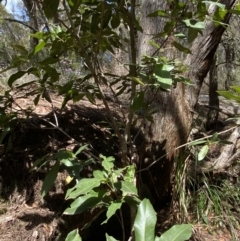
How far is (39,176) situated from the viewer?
2326 millimetres

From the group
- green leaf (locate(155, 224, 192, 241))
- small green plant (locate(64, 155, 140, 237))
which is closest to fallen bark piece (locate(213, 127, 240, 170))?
small green plant (locate(64, 155, 140, 237))

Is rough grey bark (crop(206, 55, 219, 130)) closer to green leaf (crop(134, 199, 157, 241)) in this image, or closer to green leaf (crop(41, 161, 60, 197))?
green leaf (crop(41, 161, 60, 197))

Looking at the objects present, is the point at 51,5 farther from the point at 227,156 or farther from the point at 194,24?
the point at 227,156

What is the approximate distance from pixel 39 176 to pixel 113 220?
663mm

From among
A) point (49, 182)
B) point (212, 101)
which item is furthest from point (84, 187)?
point (212, 101)

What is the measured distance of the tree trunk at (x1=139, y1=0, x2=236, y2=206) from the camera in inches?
104

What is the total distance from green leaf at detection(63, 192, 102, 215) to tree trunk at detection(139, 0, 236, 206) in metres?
1.19

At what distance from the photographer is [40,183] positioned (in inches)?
90.5

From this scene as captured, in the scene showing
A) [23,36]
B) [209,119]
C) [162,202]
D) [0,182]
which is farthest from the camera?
[23,36]

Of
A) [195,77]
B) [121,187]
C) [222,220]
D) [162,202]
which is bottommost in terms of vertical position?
[222,220]

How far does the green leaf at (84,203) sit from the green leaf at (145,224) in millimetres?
303

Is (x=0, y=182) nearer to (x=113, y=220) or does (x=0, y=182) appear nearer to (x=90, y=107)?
(x=113, y=220)

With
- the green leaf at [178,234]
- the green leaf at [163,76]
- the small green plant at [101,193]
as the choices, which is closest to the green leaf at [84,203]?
the small green plant at [101,193]

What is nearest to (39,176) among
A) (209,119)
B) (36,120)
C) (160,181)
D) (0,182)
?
(0,182)
